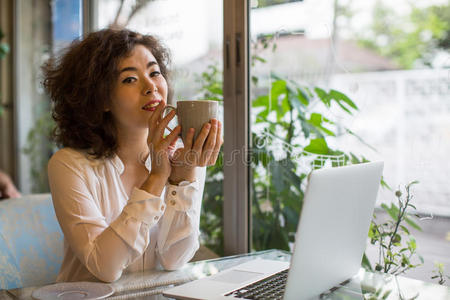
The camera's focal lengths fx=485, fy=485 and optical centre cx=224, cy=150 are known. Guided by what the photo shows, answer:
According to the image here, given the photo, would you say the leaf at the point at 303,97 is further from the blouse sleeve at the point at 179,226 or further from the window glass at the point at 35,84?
the window glass at the point at 35,84

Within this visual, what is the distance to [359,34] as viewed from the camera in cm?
144

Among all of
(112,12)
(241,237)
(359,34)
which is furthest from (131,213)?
(112,12)

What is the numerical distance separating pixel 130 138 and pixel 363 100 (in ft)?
2.22

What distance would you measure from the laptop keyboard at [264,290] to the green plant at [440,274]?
400mm

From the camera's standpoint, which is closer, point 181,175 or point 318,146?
point 181,175

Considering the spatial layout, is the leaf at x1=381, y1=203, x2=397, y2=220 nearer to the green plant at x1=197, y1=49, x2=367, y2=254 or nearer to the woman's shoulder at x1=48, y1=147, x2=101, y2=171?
the green plant at x1=197, y1=49, x2=367, y2=254

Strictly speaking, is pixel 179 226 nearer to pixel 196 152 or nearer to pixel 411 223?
pixel 196 152

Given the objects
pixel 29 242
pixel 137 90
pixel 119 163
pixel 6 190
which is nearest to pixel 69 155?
pixel 119 163

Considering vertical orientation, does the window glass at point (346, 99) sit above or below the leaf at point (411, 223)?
above

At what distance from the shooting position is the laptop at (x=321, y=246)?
2.70ft

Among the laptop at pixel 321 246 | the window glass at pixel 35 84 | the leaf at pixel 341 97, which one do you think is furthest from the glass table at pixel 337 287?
the window glass at pixel 35 84

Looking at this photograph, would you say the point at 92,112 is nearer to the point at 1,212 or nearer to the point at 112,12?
the point at 1,212

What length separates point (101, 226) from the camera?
4.01ft

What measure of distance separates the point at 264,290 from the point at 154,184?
388mm
